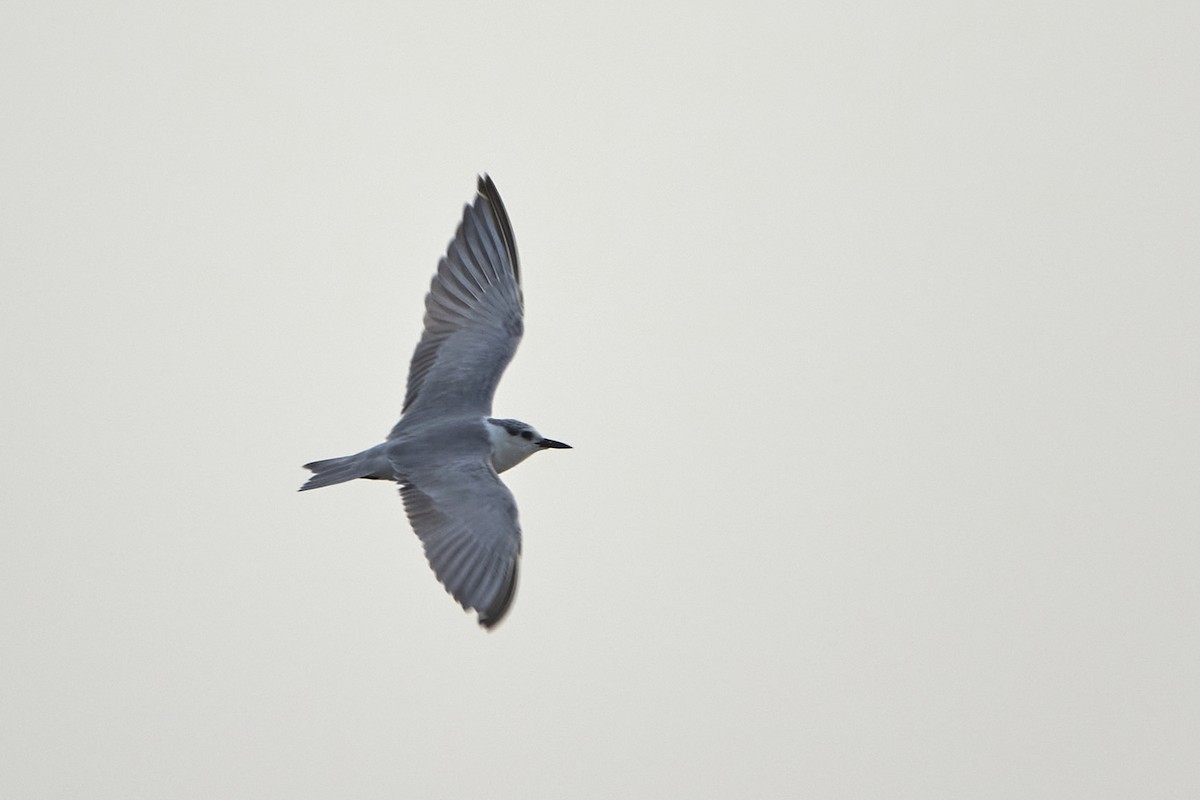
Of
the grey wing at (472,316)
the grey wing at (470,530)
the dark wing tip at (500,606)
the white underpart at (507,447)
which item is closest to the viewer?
the dark wing tip at (500,606)

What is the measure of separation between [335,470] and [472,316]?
2.61 m

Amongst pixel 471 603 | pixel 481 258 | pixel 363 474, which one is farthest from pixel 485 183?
pixel 471 603

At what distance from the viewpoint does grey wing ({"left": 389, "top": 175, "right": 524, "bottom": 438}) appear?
14.6 meters

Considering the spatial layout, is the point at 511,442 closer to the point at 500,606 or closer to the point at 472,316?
the point at 472,316

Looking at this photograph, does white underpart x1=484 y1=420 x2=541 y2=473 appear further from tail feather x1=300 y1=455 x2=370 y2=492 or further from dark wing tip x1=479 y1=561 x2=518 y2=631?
dark wing tip x1=479 y1=561 x2=518 y2=631

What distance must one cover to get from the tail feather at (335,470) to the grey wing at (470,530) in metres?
0.46

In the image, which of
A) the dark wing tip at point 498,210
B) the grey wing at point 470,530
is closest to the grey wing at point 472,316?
the dark wing tip at point 498,210

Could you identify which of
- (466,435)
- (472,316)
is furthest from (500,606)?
(472,316)

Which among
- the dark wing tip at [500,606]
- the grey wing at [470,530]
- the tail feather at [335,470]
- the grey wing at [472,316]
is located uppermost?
the grey wing at [472,316]

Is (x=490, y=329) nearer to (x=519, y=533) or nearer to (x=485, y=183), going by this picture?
(x=485, y=183)

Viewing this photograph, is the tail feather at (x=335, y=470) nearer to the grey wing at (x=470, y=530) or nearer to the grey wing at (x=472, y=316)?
the grey wing at (x=470, y=530)

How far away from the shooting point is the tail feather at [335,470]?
42.8 ft

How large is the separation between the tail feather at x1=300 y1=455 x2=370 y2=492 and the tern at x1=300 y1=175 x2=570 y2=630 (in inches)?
0.4

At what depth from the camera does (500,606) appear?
12125 millimetres
